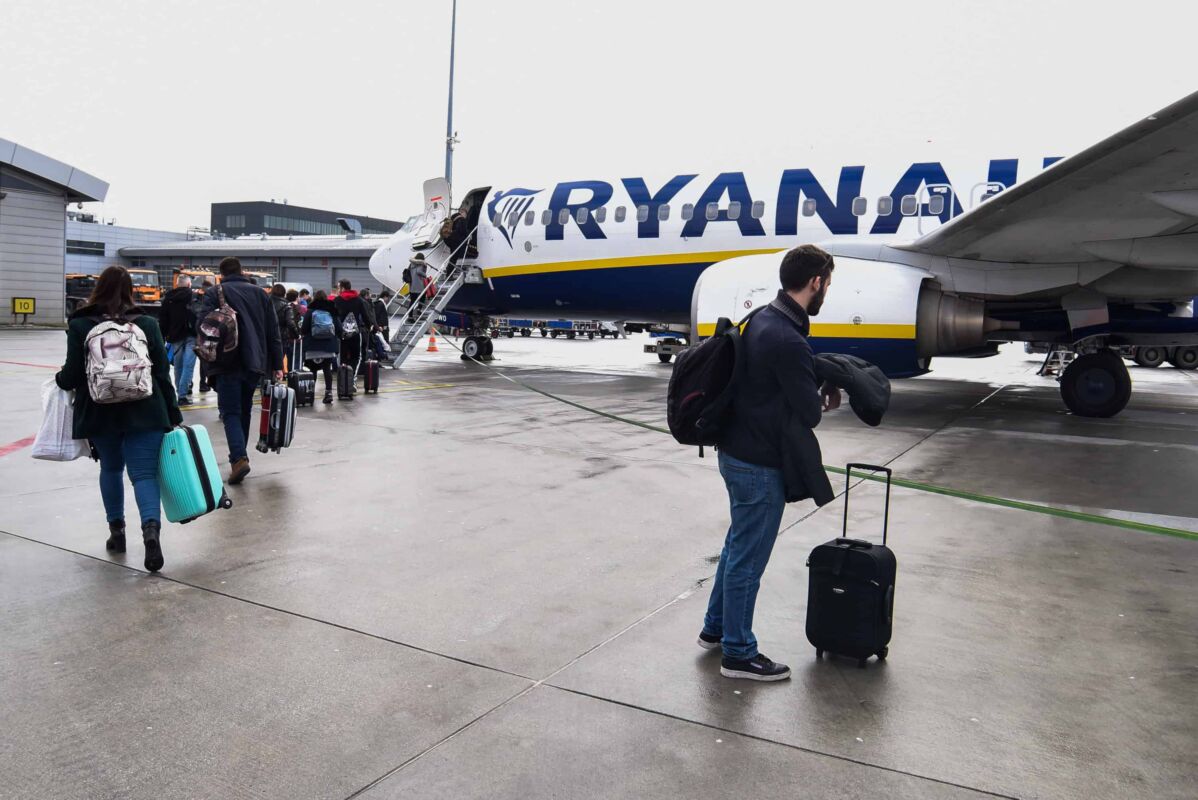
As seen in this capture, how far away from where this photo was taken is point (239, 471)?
649cm

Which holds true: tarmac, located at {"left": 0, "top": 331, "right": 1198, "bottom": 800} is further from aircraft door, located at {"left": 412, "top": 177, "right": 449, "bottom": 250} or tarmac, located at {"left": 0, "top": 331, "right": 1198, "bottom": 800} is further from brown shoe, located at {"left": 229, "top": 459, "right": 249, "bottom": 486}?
aircraft door, located at {"left": 412, "top": 177, "right": 449, "bottom": 250}

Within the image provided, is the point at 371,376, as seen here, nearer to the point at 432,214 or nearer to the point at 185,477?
the point at 432,214

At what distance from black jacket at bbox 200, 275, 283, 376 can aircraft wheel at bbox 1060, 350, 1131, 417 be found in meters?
10.2

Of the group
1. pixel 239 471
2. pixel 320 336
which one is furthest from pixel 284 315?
pixel 239 471

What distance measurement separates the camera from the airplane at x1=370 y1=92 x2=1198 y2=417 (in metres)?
8.88

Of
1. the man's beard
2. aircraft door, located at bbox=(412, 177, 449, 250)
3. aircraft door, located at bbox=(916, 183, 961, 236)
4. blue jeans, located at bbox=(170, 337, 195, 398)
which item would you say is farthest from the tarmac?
aircraft door, located at bbox=(412, 177, 449, 250)

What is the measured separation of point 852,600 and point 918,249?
8697mm

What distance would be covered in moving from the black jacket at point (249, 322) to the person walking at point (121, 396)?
5.80ft

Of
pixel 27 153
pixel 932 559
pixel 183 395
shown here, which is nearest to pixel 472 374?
pixel 183 395

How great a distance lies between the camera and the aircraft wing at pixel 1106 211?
7.51 m

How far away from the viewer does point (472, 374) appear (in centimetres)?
1658

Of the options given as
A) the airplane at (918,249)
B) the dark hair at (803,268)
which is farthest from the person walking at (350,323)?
the dark hair at (803,268)

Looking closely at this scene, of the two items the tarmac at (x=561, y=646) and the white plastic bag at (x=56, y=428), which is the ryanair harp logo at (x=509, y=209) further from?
the white plastic bag at (x=56, y=428)

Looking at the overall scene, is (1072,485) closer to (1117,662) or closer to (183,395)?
(1117,662)
